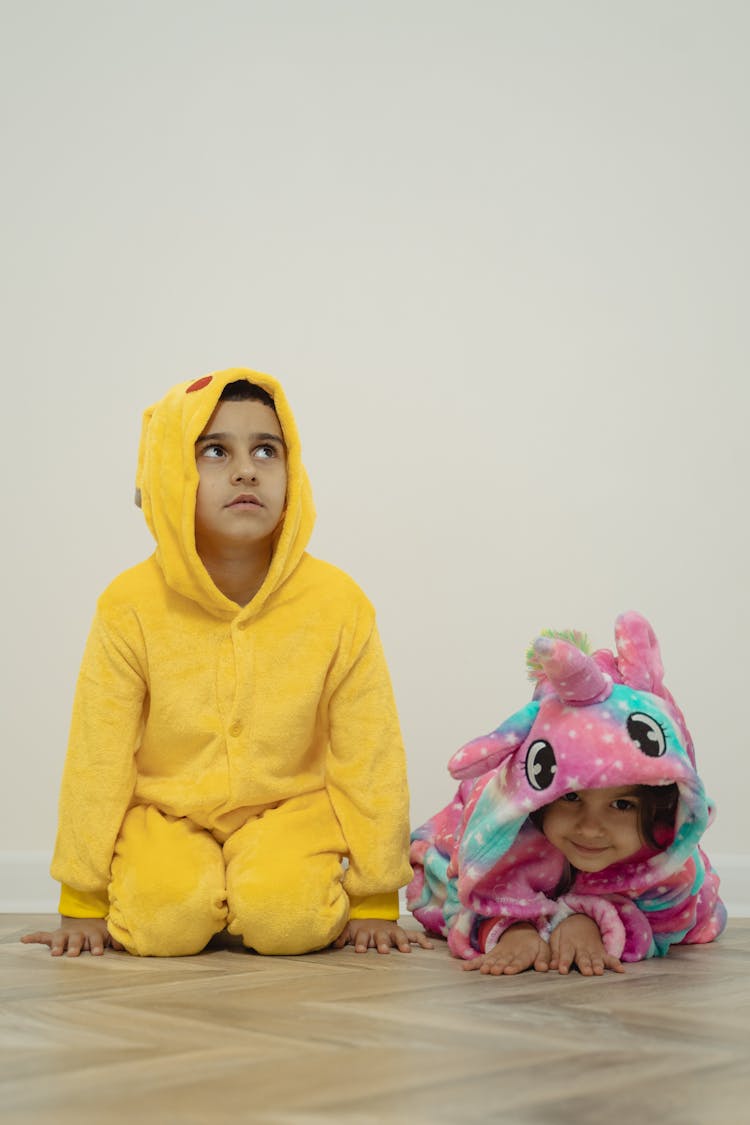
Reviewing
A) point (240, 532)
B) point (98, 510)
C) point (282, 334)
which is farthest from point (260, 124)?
point (240, 532)

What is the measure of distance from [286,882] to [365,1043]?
503mm

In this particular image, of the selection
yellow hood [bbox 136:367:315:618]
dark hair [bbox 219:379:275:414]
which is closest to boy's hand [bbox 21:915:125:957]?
yellow hood [bbox 136:367:315:618]

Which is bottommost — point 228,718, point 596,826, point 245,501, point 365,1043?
point 365,1043

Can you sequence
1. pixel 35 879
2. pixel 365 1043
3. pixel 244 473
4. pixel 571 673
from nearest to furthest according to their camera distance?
pixel 365 1043 < pixel 571 673 < pixel 244 473 < pixel 35 879

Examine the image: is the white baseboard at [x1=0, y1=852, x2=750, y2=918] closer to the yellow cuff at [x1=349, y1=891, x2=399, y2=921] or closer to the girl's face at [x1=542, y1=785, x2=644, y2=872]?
the yellow cuff at [x1=349, y1=891, x2=399, y2=921]

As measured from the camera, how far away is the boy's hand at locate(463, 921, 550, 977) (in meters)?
1.31

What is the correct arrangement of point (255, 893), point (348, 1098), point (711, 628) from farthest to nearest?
1. point (711, 628)
2. point (255, 893)
3. point (348, 1098)

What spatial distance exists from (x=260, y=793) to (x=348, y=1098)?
0.74 meters

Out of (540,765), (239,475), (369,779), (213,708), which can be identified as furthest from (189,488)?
(540,765)

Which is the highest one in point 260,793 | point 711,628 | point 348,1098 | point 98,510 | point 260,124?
point 260,124

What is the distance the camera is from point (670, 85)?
6.72 ft

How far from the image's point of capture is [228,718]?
1503mm

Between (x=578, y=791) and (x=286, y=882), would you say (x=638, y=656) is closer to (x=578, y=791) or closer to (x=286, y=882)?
(x=578, y=791)

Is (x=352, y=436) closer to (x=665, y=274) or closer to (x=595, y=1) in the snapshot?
(x=665, y=274)
